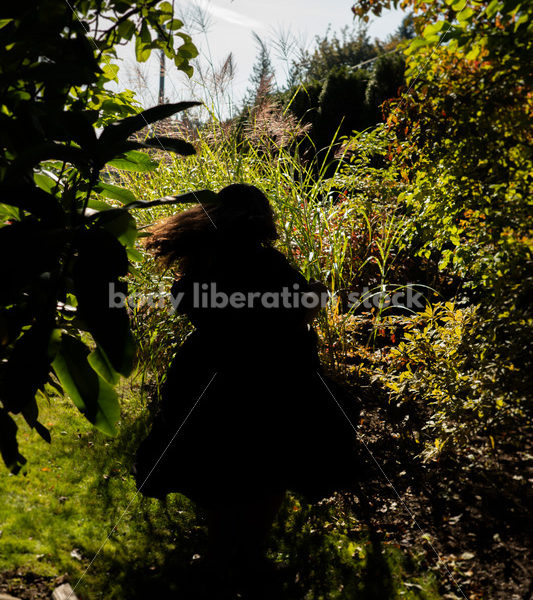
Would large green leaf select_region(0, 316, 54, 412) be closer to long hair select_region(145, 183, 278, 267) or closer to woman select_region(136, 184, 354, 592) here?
woman select_region(136, 184, 354, 592)

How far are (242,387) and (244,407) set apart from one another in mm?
78

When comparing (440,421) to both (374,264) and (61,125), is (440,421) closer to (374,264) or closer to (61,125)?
(374,264)

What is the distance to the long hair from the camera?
6.40 ft

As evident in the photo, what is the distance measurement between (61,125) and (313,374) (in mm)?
1286

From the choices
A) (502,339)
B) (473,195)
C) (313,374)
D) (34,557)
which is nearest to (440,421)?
(502,339)

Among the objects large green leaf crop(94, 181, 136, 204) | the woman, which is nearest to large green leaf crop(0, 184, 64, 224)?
large green leaf crop(94, 181, 136, 204)

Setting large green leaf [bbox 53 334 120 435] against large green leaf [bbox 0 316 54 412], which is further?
large green leaf [bbox 53 334 120 435]

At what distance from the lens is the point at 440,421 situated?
2494 millimetres

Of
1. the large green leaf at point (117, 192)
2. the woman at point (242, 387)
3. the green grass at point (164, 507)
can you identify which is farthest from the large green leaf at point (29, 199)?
the green grass at point (164, 507)

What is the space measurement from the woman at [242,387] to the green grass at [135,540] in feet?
1.87

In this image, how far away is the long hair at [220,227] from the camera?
1951mm

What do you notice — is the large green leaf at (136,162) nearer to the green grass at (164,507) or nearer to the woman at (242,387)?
the woman at (242,387)

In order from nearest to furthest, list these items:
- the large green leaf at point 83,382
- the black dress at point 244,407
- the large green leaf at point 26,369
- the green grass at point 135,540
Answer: the large green leaf at point 26,369 < the large green leaf at point 83,382 < the black dress at point 244,407 < the green grass at point 135,540

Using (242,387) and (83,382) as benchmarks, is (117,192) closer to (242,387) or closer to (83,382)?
(83,382)
